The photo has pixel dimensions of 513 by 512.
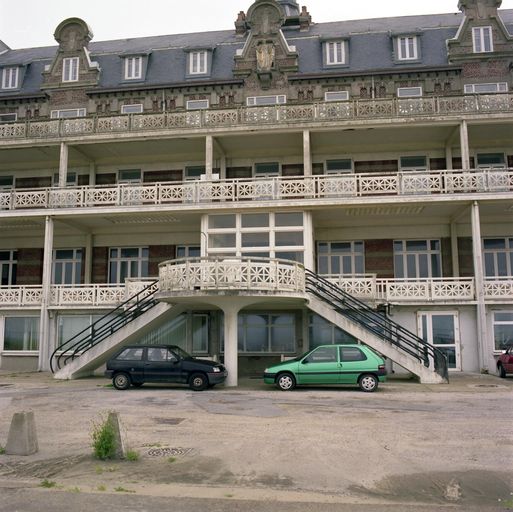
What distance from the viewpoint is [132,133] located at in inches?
906

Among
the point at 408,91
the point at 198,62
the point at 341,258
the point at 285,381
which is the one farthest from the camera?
the point at 198,62

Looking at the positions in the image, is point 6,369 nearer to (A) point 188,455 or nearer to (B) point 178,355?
(B) point 178,355

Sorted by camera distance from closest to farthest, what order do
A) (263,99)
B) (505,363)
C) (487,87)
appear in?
(505,363) → (487,87) → (263,99)

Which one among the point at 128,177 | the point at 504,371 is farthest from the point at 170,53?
the point at 504,371

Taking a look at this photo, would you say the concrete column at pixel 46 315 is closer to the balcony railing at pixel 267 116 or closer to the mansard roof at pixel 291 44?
the balcony railing at pixel 267 116

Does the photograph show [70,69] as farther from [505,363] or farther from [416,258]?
[505,363]

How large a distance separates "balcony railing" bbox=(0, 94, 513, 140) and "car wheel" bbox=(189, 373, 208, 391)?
10.8 metres

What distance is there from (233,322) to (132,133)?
10.2 meters

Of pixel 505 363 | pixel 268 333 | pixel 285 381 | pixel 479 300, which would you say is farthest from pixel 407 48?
pixel 285 381

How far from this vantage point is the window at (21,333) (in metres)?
22.9

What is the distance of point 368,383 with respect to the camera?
15562mm

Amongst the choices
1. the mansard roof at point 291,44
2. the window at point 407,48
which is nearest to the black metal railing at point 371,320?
the mansard roof at point 291,44

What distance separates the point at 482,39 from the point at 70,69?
1976 centimetres

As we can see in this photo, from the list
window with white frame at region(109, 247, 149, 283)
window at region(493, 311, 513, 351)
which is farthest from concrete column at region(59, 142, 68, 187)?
window at region(493, 311, 513, 351)
